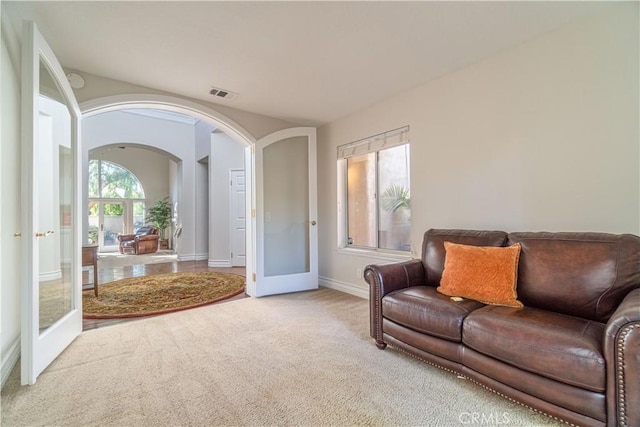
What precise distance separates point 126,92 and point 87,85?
32 cm

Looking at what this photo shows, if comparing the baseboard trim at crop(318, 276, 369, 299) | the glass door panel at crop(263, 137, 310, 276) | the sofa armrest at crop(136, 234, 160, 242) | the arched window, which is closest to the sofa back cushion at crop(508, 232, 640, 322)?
the baseboard trim at crop(318, 276, 369, 299)

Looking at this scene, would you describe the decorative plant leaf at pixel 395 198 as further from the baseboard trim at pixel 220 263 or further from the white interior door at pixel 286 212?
the baseboard trim at pixel 220 263

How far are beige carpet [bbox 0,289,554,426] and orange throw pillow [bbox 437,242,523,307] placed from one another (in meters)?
0.55

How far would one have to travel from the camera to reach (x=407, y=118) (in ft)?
10.8

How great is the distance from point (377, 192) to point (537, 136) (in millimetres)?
1821

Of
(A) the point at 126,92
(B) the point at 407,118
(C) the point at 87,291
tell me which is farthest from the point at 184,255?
(B) the point at 407,118

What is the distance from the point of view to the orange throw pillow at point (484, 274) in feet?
6.41

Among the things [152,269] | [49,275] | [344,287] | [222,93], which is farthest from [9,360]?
[152,269]

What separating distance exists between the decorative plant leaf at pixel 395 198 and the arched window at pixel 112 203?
1067cm

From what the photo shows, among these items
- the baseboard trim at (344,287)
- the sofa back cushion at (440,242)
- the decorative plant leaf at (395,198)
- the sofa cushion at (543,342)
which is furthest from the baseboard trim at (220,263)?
the sofa cushion at (543,342)

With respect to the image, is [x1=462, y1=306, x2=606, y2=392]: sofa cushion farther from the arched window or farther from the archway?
the arched window

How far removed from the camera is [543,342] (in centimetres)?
146

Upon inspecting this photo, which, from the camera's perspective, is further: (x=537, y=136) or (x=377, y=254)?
(x=377, y=254)

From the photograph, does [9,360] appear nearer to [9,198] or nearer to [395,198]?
[9,198]
